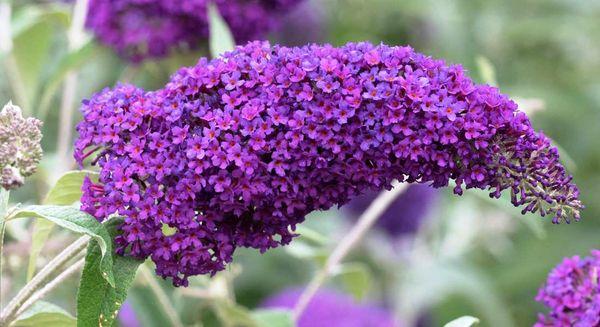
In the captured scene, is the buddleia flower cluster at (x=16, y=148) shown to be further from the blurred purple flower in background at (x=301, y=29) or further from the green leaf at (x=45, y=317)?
the blurred purple flower in background at (x=301, y=29)

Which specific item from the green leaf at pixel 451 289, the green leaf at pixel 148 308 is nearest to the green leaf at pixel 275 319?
the green leaf at pixel 148 308

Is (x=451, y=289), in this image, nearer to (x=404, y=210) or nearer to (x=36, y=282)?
(x=404, y=210)

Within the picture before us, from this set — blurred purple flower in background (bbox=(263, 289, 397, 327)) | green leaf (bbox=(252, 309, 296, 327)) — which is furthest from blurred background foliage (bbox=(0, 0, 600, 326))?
green leaf (bbox=(252, 309, 296, 327))

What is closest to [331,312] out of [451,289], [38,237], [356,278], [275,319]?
[356,278]

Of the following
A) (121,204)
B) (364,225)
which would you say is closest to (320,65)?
(121,204)

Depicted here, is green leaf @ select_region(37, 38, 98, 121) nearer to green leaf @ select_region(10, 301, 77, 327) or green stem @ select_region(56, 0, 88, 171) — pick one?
green stem @ select_region(56, 0, 88, 171)

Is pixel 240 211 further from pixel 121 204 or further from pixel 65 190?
pixel 65 190
